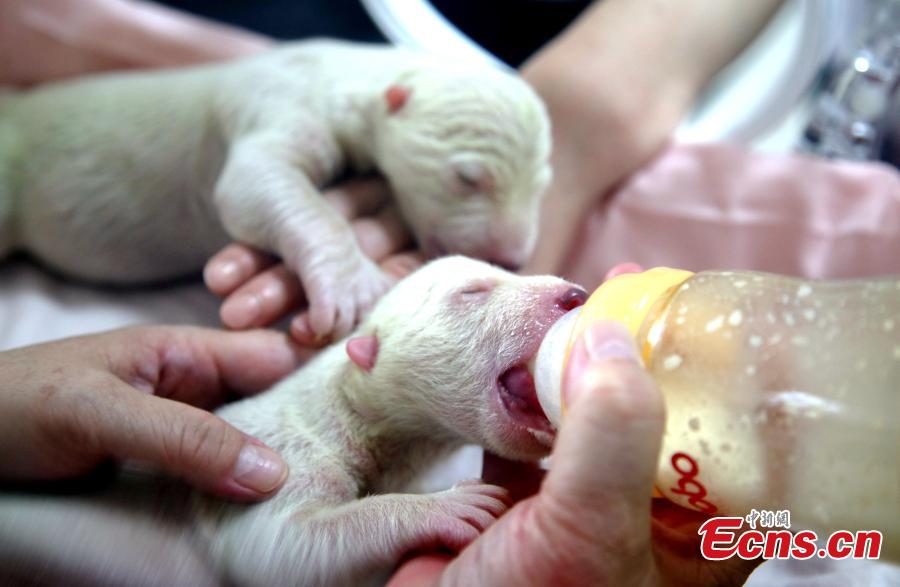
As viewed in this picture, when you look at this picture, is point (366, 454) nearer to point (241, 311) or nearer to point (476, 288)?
point (476, 288)

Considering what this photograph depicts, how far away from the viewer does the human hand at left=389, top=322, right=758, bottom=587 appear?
0.64 metres

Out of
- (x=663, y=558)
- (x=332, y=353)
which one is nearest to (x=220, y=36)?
(x=332, y=353)

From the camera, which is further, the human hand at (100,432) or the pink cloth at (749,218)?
the pink cloth at (749,218)

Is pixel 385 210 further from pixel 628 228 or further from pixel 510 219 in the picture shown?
pixel 628 228

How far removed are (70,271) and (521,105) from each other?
1152 mm

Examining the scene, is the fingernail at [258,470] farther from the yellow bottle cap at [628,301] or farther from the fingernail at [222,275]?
the fingernail at [222,275]

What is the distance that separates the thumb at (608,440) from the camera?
2.07 ft

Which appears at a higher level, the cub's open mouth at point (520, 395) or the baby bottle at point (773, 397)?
the baby bottle at point (773, 397)

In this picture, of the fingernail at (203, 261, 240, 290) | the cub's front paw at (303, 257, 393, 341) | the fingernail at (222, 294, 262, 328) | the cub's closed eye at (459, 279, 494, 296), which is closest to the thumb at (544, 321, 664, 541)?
the cub's closed eye at (459, 279, 494, 296)

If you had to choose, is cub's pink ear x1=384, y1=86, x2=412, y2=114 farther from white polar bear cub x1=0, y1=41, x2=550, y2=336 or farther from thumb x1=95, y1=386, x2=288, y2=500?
thumb x1=95, y1=386, x2=288, y2=500

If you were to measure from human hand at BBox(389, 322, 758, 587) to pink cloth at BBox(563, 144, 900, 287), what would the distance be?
3.34 ft

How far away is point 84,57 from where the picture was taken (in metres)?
2.23

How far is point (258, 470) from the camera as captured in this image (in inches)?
37.9

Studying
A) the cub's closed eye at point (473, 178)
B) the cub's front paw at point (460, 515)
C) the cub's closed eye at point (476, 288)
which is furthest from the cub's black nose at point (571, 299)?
the cub's closed eye at point (473, 178)
